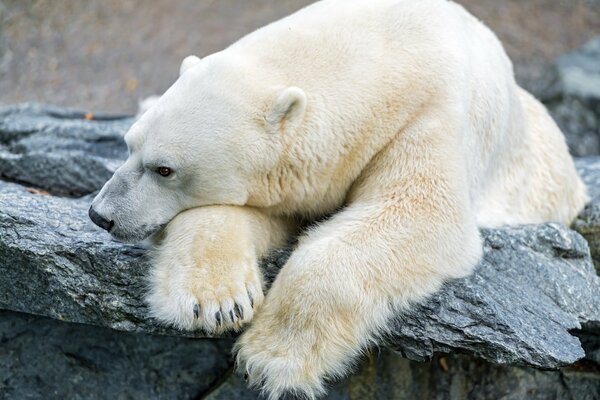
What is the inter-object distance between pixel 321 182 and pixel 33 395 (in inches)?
61.5

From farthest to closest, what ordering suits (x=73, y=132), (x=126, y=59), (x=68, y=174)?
(x=126, y=59) < (x=73, y=132) < (x=68, y=174)

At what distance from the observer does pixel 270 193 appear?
3.15 meters

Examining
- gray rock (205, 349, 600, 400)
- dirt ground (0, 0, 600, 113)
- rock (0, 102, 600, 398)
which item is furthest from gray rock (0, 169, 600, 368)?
dirt ground (0, 0, 600, 113)

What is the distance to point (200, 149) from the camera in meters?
2.99

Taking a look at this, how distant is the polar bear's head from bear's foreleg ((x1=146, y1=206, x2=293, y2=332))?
0.32 feet

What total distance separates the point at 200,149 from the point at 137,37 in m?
7.01

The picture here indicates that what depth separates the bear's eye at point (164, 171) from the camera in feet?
9.91

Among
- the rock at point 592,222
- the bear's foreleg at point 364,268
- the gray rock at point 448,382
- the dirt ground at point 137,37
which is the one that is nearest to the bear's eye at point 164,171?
the bear's foreleg at point 364,268

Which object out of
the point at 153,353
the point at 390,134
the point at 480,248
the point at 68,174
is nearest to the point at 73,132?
the point at 68,174

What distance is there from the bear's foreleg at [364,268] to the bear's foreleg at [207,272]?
0.38 ft

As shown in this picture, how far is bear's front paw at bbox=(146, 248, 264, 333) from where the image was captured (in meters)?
2.80

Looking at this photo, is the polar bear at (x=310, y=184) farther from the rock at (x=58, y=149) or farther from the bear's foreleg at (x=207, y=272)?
the rock at (x=58, y=149)

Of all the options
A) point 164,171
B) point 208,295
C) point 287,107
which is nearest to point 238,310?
point 208,295

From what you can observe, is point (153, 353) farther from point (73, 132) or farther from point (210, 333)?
point (73, 132)
